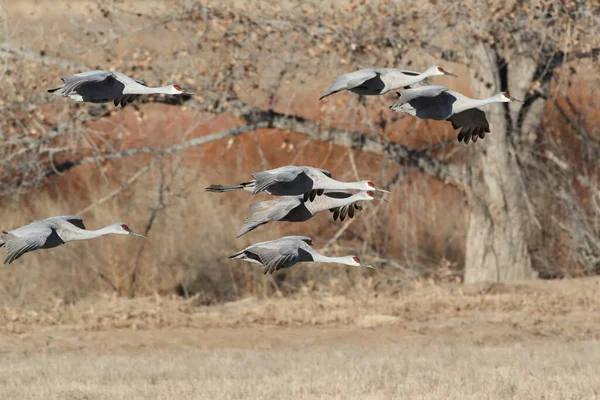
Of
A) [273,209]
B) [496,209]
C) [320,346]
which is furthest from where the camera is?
[496,209]

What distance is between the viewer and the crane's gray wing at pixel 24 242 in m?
7.02

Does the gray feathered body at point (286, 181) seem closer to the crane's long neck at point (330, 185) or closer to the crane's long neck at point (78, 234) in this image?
the crane's long neck at point (330, 185)

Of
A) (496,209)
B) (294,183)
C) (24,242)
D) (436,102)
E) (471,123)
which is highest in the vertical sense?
(436,102)

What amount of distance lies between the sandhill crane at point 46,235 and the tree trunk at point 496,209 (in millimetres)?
10658

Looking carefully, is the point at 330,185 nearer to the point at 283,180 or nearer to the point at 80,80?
the point at 283,180

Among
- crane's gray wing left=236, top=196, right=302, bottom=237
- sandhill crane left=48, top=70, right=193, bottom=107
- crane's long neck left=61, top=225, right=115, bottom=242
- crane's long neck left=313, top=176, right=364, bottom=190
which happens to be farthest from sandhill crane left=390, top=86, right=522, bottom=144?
crane's long neck left=61, top=225, right=115, bottom=242

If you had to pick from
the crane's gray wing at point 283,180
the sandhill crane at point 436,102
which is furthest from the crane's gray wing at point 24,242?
the sandhill crane at point 436,102

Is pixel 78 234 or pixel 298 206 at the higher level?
pixel 298 206

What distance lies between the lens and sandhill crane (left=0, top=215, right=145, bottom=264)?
7070 millimetres

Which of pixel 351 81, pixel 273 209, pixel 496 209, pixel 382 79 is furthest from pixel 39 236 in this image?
pixel 496 209

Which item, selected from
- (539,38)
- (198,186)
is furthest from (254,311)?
(539,38)

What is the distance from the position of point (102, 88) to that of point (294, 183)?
1.31 m

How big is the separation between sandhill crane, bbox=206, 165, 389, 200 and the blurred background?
20.9ft

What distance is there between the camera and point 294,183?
6.98 m
